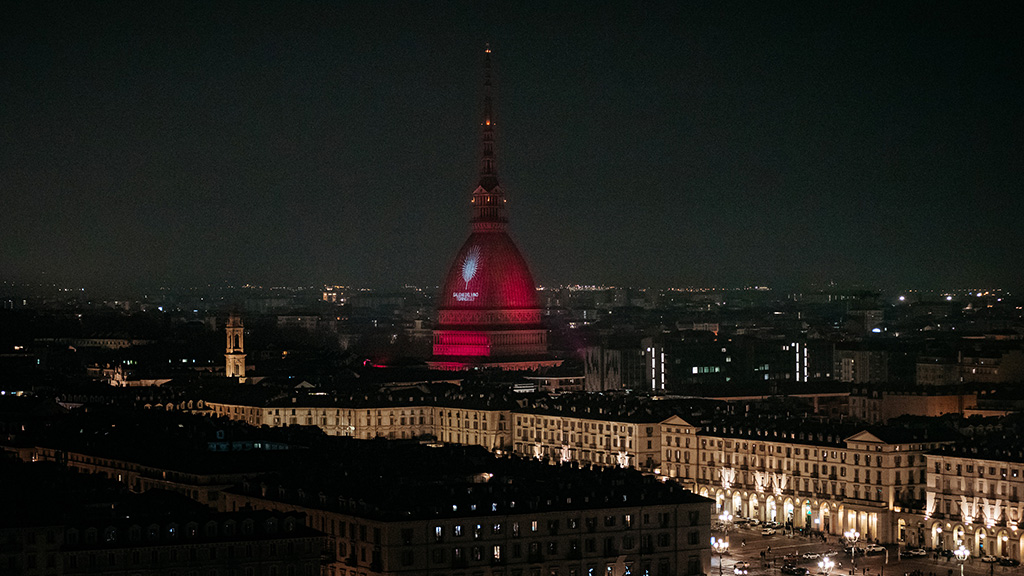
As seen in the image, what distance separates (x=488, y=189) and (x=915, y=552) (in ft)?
311

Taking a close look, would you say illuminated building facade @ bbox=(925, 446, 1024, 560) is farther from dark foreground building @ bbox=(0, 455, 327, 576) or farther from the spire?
the spire

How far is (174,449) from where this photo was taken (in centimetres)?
9688

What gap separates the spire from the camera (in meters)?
183

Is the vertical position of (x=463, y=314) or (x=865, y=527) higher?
(x=463, y=314)

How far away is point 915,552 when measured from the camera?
301ft

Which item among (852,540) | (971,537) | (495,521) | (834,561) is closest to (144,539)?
(495,521)

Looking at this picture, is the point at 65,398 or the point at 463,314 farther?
the point at 463,314

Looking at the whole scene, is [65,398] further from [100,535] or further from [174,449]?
[100,535]

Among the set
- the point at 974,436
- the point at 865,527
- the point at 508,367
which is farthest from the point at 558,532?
the point at 508,367

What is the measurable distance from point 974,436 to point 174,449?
36.1 m

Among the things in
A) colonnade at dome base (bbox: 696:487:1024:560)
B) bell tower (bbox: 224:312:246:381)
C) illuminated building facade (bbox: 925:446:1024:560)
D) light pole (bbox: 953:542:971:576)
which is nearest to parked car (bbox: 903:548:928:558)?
colonnade at dome base (bbox: 696:487:1024:560)

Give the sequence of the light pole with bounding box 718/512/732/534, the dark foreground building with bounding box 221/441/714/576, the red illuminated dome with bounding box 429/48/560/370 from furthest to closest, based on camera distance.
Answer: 1. the red illuminated dome with bounding box 429/48/560/370
2. the light pole with bounding box 718/512/732/534
3. the dark foreground building with bounding box 221/441/714/576

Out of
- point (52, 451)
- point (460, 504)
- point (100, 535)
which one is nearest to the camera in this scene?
point (100, 535)

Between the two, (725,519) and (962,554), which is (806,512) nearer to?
(725,519)
